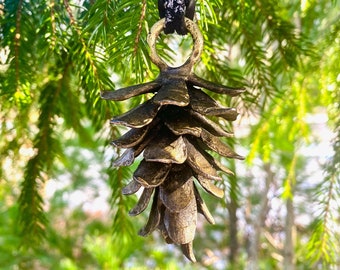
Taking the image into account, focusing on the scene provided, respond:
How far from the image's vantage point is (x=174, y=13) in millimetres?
400

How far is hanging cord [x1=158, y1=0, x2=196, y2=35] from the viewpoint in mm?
401

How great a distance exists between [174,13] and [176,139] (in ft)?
0.37

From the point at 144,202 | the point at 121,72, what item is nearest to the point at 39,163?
the point at 121,72

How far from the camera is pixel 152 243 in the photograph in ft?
7.66

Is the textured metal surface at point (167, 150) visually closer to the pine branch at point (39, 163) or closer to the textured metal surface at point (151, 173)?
the textured metal surface at point (151, 173)

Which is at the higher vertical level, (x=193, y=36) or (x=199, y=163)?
(x=193, y=36)

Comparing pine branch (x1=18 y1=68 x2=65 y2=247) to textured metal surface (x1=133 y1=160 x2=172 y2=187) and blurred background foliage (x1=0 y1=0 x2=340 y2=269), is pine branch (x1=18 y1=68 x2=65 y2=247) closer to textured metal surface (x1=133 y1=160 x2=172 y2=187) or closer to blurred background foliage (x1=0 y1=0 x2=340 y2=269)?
blurred background foliage (x1=0 y1=0 x2=340 y2=269)

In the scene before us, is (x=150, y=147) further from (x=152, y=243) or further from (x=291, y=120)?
(x=152, y=243)

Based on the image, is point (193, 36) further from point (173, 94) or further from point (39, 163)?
point (39, 163)

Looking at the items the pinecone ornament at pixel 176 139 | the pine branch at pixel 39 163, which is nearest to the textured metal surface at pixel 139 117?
the pinecone ornament at pixel 176 139

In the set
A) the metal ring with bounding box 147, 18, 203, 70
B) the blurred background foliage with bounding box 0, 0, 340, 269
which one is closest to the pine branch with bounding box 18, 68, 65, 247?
the blurred background foliage with bounding box 0, 0, 340, 269

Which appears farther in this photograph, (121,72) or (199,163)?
(121,72)

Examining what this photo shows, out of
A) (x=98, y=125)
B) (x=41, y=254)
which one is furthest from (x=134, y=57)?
(x=41, y=254)

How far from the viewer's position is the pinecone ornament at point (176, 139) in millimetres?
375
